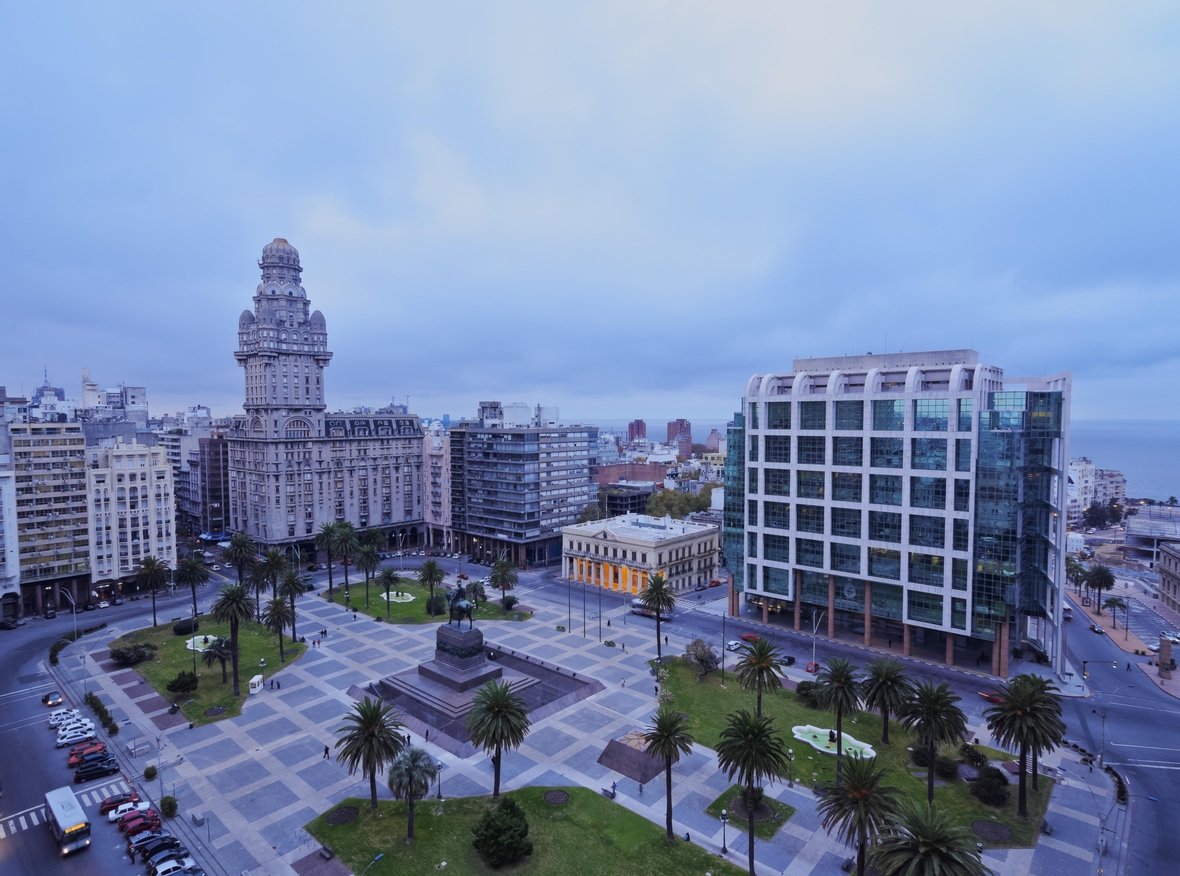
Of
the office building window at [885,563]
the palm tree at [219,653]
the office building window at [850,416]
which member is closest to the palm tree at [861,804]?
the office building window at [885,563]

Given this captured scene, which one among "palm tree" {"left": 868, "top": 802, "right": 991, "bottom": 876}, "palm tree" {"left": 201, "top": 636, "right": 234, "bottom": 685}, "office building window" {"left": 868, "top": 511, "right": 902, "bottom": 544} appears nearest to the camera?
"palm tree" {"left": 868, "top": 802, "right": 991, "bottom": 876}

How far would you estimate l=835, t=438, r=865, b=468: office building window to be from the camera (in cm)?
8619

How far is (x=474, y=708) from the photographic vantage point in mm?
51281

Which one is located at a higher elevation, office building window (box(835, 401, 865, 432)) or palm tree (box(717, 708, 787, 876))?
office building window (box(835, 401, 865, 432))

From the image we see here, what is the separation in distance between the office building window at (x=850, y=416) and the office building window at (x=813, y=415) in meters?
1.86

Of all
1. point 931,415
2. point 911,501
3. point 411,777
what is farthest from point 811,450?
point 411,777

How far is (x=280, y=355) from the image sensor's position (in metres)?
142

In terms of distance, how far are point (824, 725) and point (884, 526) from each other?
101 ft

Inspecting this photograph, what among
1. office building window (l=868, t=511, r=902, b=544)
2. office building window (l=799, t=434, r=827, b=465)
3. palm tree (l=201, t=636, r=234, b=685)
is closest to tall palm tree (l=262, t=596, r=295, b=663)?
palm tree (l=201, t=636, r=234, b=685)

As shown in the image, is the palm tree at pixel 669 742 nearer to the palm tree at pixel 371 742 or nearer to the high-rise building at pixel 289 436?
the palm tree at pixel 371 742

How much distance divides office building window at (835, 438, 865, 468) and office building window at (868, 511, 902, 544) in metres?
7.30

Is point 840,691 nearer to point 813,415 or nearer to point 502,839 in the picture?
point 502,839

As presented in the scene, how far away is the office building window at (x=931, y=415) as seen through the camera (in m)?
78.9

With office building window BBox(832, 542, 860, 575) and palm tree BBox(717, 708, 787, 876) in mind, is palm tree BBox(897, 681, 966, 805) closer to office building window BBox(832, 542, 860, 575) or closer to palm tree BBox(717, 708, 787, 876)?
palm tree BBox(717, 708, 787, 876)
